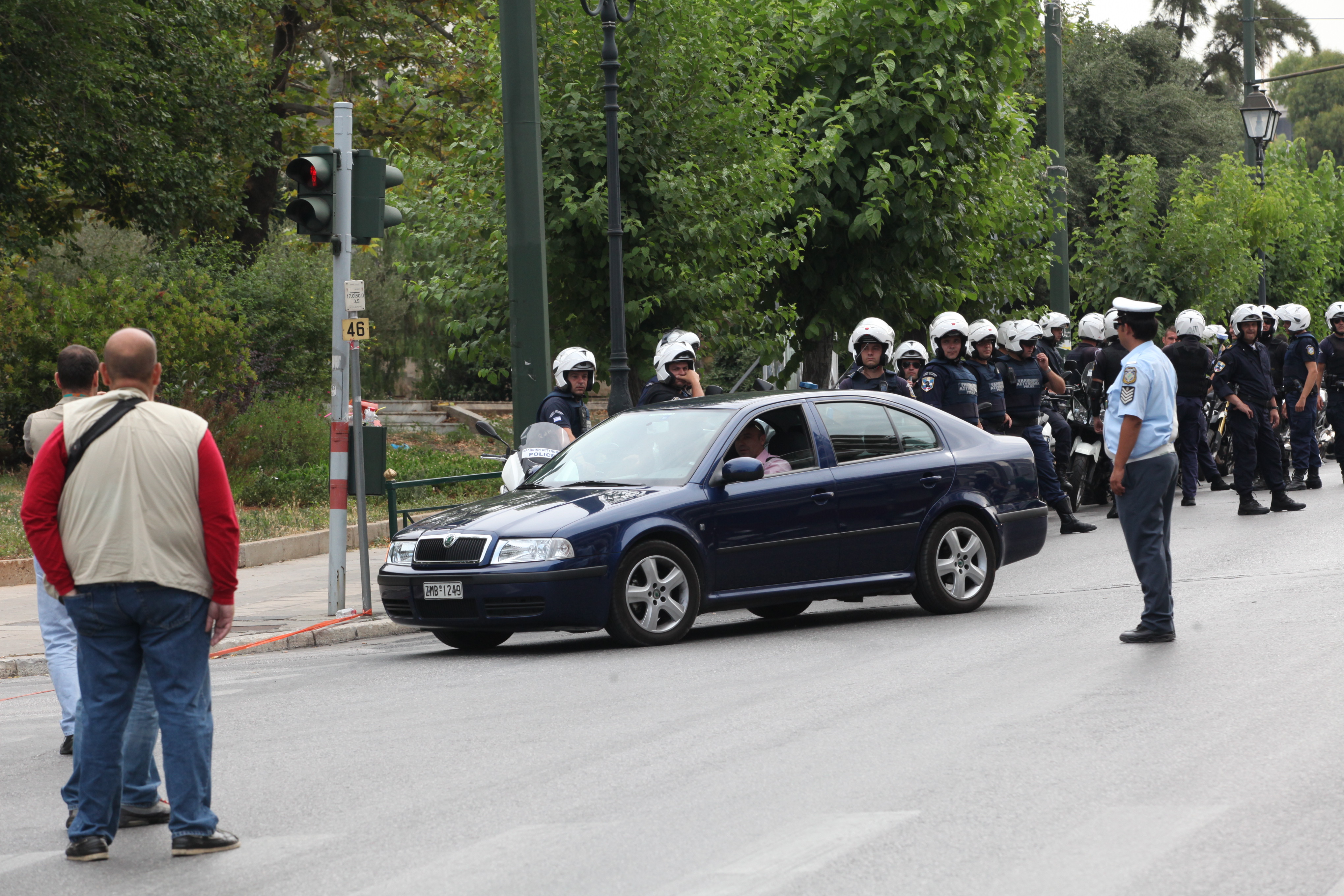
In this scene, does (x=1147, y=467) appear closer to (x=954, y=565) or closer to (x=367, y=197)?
(x=954, y=565)

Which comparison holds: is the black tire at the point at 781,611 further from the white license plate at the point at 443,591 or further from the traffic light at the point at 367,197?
the traffic light at the point at 367,197

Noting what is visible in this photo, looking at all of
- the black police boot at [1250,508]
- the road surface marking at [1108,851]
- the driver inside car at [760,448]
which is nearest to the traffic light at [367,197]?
the driver inside car at [760,448]

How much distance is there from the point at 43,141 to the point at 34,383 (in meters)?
3.87

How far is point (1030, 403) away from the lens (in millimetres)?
16750

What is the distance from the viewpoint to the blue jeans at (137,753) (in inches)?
229

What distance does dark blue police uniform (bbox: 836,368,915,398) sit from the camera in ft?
46.0

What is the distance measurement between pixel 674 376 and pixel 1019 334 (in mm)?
4618

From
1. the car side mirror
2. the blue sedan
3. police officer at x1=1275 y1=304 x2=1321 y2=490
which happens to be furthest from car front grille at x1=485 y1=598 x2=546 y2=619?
police officer at x1=1275 y1=304 x2=1321 y2=490

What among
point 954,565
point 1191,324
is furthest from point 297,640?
point 1191,324

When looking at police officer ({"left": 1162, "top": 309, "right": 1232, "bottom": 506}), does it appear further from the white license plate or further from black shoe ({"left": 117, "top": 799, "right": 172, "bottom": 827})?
black shoe ({"left": 117, "top": 799, "right": 172, "bottom": 827})

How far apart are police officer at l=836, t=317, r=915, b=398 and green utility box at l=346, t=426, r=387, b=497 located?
359 centimetres

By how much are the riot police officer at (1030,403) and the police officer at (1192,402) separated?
1.22 metres

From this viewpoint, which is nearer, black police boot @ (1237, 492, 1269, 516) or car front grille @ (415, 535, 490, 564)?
car front grille @ (415, 535, 490, 564)

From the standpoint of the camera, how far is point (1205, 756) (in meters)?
6.52
